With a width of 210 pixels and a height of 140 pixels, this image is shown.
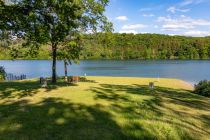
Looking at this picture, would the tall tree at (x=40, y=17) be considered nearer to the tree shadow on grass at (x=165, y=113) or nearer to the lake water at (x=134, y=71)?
the tree shadow on grass at (x=165, y=113)

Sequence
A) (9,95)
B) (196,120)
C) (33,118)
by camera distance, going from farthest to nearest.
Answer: (9,95), (196,120), (33,118)

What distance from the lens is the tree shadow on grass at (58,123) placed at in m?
9.62

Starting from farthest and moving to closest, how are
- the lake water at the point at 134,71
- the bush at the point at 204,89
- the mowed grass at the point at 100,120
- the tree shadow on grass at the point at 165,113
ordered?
the lake water at the point at 134,71
the bush at the point at 204,89
the tree shadow on grass at the point at 165,113
the mowed grass at the point at 100,120

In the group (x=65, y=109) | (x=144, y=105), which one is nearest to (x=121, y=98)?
(x=144, y=105)

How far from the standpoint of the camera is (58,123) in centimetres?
1093

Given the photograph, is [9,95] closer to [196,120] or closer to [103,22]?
[196,120]

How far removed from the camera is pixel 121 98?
16688 millimetres

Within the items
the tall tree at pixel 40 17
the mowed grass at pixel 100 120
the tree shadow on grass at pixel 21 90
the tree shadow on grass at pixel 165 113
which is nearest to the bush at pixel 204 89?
the tree shadow on grass at pixel 165 113

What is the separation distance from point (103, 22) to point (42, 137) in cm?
2223

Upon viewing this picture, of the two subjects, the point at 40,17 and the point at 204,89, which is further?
the point at 204,89

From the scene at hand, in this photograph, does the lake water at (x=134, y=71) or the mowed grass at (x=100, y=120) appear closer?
the mowed grass at (x=100, y=120)

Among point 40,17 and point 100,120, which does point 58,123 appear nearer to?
point 100,120

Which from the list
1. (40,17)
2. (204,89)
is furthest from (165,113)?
(204,89)

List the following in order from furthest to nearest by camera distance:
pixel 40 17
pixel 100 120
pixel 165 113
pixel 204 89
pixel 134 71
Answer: pixel 134 71 → pixel 204 89 → pixel 40 17 → pixel 165 113 → pixel 100 120
